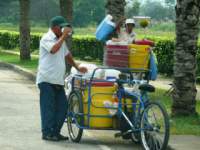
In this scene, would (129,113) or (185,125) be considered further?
(185,125)

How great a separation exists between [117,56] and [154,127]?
175 cm

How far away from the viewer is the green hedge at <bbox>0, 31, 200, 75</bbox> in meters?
23.7

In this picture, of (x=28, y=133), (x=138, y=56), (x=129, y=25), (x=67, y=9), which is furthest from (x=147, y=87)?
(x=67, y=9)

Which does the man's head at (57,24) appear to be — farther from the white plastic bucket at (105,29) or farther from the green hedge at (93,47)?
the green hedge at (93,47)

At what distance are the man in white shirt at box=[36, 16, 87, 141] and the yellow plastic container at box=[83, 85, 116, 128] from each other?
1.43 ft

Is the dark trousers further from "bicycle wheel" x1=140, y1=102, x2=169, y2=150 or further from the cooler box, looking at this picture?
"bicycle wheel" x1=140, y1=102, x2=169, y2=150

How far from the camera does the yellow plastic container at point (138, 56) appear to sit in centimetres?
1007

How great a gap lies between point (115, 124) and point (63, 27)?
5.12 feet

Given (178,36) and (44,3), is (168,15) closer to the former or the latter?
(44,3)

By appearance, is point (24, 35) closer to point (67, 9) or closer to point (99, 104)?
point (67, 9)

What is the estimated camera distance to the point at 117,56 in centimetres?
1012

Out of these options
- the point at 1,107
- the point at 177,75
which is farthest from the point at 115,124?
the point at 1,107

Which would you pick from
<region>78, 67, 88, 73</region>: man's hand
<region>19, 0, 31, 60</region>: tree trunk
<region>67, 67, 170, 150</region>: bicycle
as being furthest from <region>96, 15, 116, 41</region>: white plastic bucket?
<region>19, 0, 31, 60</region>: tree trunk

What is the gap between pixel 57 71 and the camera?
32.1ft
